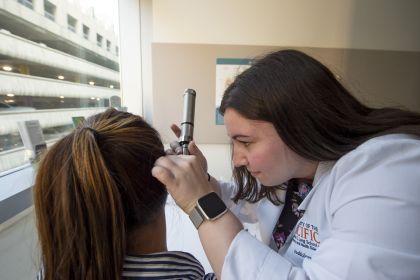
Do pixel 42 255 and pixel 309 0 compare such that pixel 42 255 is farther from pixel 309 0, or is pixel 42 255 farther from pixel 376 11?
pixel 376 11

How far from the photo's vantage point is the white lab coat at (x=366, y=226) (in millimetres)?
438

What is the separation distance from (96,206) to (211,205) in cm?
21

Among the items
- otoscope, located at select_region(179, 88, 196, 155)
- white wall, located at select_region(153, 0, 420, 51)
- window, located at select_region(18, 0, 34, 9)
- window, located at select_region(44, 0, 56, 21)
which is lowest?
otoscope, located at select_region(179, 88, 196, 155)

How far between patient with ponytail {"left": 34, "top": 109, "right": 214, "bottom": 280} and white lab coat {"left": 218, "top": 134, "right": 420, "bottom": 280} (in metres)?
0.15

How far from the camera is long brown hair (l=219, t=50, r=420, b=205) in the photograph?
633mm

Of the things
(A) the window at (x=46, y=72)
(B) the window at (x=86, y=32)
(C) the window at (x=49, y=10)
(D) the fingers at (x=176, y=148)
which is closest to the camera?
(D) the fingers at (x=176, y=148)

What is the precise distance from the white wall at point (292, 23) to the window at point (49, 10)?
66 cm

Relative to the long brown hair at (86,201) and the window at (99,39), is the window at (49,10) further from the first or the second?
the long brown hair at (86,201)

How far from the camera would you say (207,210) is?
55cm

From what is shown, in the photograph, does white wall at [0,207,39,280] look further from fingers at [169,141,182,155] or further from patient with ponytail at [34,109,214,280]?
fingers at [169,141,182,155]

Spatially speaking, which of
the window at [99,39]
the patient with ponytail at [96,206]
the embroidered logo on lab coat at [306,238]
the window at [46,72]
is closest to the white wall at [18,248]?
the window at [46,72]

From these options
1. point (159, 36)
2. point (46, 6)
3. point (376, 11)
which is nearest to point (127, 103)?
point (159, 36)

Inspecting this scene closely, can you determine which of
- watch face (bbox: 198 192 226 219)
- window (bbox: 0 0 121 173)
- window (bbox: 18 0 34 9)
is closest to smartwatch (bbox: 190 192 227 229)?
watch face (bbox: 198 192 226 219)

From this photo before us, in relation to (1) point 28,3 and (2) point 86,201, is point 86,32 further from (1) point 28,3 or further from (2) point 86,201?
(2) point 86,201
